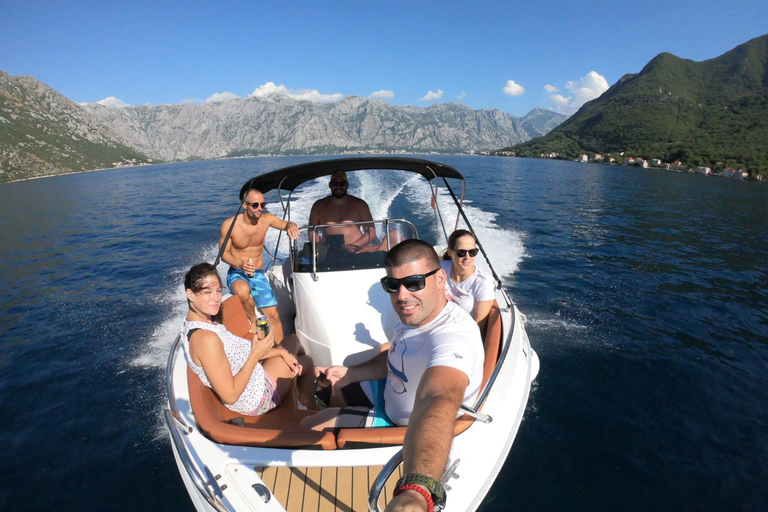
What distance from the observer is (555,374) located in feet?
18.3

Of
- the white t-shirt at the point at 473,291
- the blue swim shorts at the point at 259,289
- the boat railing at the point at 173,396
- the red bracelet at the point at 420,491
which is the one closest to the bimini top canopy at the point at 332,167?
the blue swim shorts at the point at 259,289

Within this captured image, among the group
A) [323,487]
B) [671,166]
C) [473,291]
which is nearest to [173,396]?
[323,487]

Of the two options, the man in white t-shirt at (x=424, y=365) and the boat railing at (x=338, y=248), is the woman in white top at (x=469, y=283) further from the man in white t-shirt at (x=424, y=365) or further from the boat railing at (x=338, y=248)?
the man in white t-shirt at (x=424, y=365)

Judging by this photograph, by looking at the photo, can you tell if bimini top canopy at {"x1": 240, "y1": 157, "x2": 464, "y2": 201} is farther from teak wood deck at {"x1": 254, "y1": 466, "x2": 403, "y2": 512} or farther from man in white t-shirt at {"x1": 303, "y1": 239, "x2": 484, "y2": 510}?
teak wood deck at {"x1": 254, "y1": 466, "x2": 403, "y2": 512}

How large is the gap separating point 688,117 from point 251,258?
131 metres

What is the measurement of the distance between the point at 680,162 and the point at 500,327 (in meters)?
82.9

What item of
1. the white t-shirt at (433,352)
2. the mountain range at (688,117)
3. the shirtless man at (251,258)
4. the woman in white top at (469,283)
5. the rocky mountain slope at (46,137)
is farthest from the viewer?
the rocky mountain slope at (46,137)

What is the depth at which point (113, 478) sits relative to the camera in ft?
13.4

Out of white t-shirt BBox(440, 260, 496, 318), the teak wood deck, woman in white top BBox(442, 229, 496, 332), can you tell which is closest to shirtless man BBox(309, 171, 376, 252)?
woman in white top BBox(442, 229, 496, 332)

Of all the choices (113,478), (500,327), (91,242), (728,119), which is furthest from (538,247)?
(728,119)

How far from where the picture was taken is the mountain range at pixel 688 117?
6931 centimetres

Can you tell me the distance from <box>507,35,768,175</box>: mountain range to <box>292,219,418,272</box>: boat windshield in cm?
6824

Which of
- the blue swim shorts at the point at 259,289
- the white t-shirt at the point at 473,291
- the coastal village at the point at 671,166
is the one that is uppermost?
the coastal village at the point at 671,166

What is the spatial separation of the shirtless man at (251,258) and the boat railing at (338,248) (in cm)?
A: 25
